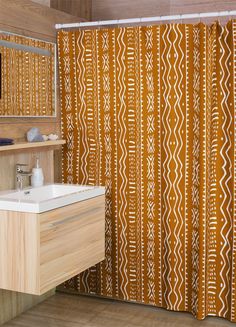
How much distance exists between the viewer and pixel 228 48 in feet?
10.2

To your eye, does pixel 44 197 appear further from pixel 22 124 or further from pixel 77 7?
pixel 77 7

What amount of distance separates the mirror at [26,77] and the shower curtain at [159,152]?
0.40ft

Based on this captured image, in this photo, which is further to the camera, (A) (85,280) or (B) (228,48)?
(A) (85,280)

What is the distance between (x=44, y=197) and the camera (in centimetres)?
334

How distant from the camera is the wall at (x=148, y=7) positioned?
3594 millimetres

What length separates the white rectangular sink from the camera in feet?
8.87

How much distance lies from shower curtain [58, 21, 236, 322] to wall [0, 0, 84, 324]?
0.42 feet

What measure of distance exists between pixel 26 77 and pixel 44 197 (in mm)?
793

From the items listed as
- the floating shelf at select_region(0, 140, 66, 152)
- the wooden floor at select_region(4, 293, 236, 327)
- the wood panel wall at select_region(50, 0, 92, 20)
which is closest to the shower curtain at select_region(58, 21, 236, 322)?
the wooden floor at select_region(4, 293, 236, 327)

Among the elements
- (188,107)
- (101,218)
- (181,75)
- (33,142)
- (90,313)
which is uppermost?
(181,75)

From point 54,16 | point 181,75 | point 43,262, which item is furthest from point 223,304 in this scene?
point 54,16

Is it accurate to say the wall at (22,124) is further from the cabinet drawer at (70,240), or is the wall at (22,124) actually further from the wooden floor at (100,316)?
the cabinet drawer at (70,240)

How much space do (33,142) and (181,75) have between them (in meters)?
1.04

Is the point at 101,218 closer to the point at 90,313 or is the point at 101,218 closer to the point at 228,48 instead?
the point at 90,313
